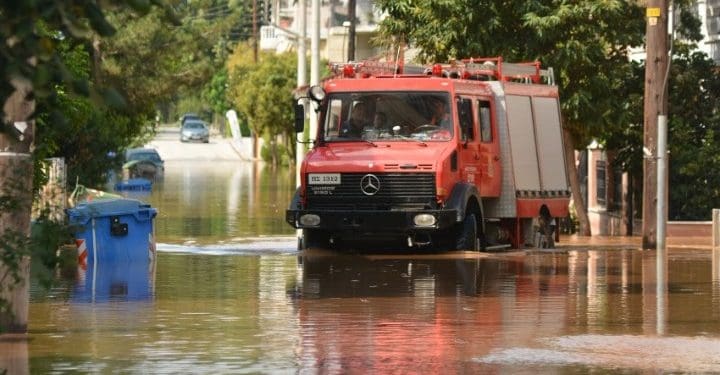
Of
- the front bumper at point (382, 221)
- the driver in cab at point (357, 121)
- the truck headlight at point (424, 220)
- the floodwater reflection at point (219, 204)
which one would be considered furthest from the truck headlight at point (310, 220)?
the floodwater reflection at point (219, 204)

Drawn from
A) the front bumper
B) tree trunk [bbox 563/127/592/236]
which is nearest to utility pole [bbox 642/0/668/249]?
the front bumper

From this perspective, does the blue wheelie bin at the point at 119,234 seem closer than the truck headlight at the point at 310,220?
Yes

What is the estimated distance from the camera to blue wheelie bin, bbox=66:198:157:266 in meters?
21.2

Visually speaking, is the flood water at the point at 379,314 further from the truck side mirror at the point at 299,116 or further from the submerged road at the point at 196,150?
the submerged road at the point at 196,150

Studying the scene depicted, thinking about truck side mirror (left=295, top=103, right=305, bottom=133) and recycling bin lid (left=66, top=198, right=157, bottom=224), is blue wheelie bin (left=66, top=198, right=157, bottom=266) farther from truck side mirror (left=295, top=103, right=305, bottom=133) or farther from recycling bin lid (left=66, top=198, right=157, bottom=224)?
truck side mirror (left=295, top=103, right=305, bottom=133)

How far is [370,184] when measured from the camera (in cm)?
2312

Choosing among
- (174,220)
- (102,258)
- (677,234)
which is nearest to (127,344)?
(102,258)

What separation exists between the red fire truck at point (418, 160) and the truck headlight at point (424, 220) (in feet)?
0.05

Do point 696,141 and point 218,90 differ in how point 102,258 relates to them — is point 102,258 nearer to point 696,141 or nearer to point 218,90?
point 696,141

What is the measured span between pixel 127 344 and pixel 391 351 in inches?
85.6

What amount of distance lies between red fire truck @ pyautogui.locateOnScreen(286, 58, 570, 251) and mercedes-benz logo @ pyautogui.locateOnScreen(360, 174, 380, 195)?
1 cm

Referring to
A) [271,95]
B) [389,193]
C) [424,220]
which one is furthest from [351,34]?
[271,95]

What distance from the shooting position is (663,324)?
1513cm

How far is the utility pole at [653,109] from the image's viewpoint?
26.5m
